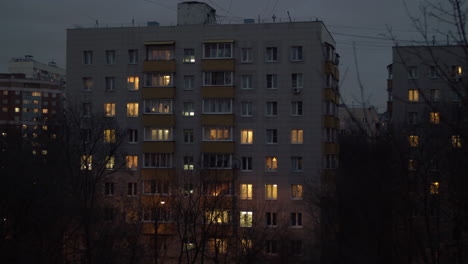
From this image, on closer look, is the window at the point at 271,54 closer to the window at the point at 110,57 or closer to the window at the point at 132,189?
the window at the point at 110,57

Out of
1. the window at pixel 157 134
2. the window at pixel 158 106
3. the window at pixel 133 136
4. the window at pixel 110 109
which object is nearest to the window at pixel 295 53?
the window at pixel 158 106

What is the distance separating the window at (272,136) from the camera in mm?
41969

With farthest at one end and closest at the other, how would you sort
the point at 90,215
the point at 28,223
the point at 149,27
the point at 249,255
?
the point at 149,27, the point at 90,215, the point at 249,255, the point at 28,223

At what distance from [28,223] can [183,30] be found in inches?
834

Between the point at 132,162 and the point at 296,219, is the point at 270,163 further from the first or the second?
the point at 132,162

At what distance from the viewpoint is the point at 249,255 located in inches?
1282

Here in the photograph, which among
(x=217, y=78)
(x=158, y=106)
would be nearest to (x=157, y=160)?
(x=158, y=106)

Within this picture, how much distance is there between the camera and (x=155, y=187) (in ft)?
139

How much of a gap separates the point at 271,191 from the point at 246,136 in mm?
4868

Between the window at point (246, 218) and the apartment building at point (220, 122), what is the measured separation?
79 mm

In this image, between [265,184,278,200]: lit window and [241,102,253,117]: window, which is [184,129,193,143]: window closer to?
[241,102,253,117]: window

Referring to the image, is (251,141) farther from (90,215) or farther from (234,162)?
(90,215)

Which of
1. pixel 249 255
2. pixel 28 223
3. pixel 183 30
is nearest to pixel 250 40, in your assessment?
pixel 183 30

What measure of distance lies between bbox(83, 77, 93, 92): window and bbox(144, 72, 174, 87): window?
5.31m
